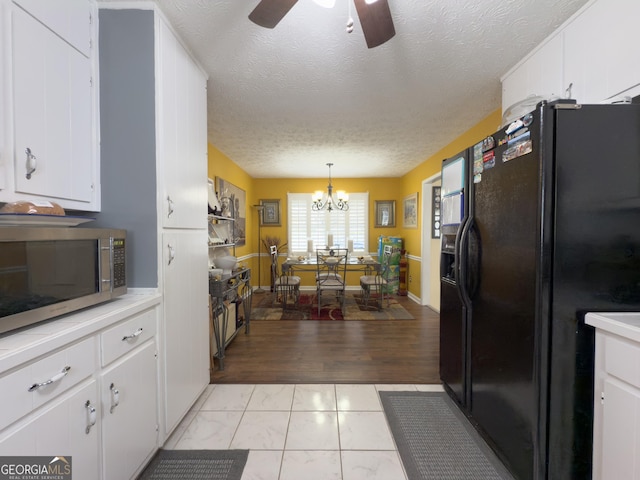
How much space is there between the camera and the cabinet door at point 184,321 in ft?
5.17

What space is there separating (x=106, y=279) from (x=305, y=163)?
3745mm

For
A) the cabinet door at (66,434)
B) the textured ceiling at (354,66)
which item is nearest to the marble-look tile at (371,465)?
the cabinet door at (66,434)

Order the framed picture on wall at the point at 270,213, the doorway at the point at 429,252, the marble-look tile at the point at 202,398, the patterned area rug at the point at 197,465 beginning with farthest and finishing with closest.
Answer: the framed picture on wall at the point at 270,213, the doorway at the point at 429,252, the marble-look tile at the point at 202,398, the patterned area rug at the point at 197,465

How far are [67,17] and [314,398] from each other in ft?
8.70

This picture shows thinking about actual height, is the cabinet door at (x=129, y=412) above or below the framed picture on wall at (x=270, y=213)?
below

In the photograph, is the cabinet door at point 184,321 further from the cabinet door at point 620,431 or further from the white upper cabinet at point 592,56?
the white upper cabinet at point 592,56

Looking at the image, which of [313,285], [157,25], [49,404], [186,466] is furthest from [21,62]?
[313,285]

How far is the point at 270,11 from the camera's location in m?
1.25

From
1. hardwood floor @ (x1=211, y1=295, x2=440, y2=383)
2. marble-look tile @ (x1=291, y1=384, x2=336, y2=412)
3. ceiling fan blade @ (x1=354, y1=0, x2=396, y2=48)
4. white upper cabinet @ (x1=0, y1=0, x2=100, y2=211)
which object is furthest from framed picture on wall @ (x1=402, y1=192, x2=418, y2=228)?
white upper cabinet @ (x1=0, y1=0, x2=100, y2=211)

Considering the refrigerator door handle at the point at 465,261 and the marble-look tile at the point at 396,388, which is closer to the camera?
the refrigerator door handle at the point at 465,261

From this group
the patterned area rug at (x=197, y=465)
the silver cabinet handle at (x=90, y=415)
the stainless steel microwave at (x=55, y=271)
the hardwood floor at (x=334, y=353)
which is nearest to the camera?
the stainless steel microwave at (x=55, y=271)

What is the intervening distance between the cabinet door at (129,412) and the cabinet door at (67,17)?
152 cm

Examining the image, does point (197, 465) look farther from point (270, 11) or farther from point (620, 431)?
point (270, 11)

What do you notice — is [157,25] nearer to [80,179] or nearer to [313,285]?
[80,179]
